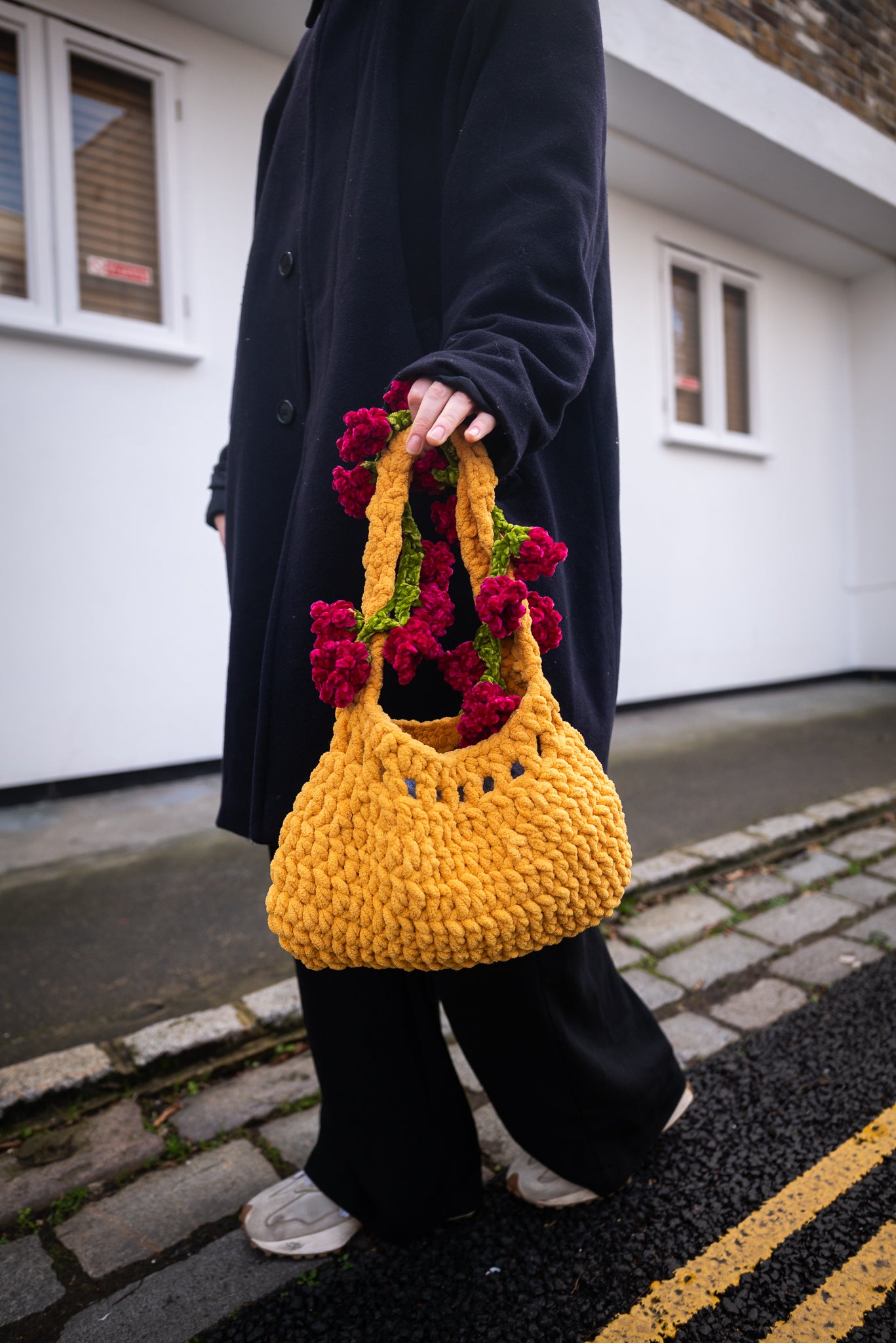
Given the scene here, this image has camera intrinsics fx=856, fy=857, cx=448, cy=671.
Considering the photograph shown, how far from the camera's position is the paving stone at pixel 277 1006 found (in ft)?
7.45

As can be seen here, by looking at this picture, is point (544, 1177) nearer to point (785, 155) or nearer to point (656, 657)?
point (656, 657)

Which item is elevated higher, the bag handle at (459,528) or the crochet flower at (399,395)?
the crochet flower at (399,395)

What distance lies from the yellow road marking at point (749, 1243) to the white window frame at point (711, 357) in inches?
235

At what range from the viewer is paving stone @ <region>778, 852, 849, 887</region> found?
130 inches

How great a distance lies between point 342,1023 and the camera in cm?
145

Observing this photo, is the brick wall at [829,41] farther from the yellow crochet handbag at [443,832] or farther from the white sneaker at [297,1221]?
the white sneaker at [297,1221]

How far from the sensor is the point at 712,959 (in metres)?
2.67

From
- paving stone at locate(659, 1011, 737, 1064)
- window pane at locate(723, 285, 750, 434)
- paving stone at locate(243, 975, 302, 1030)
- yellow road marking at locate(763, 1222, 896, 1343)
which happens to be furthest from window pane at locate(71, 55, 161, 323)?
window pane at locate(723, 285, 750, 434)

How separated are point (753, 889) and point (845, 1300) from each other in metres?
1.93

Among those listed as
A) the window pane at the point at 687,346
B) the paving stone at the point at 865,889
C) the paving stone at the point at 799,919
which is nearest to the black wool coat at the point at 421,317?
the paving stone at the point at 799,919

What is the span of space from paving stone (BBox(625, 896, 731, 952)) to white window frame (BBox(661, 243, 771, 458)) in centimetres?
475

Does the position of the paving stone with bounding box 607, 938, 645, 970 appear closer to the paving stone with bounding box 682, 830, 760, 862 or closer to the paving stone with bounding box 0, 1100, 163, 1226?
the paving stone with bounding box 682, 830, 760, 862

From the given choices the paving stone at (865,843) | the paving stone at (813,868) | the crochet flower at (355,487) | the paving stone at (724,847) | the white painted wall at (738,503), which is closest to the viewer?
the crochet flower at (355,487)

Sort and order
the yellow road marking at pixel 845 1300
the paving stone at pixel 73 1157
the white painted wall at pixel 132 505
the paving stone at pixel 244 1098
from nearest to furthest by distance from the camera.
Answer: the yellow road marking at pixel 845 1300 < the paving stone at pixel 73 1157 < the paving stone at pixel 244 1098 < the white painted wall at pixel 132 505
